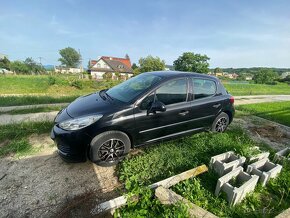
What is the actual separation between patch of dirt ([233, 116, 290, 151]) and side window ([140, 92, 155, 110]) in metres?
3.40

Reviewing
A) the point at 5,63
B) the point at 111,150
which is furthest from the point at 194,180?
the point at 5,63

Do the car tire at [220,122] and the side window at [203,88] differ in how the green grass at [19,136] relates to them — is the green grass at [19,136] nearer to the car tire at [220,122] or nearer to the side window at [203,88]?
the side window at [203,88]

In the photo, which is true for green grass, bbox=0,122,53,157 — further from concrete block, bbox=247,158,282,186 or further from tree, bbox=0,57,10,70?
tree, bbox=0,57,10,70

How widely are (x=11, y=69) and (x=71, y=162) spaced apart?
3506 inches

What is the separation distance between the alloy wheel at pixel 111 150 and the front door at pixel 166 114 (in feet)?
1.24

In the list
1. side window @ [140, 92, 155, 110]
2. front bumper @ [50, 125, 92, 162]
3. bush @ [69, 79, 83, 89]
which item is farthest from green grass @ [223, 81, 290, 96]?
bush @ [69, 79, 83, 89]

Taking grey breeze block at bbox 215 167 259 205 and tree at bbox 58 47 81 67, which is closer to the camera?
grey breeze block at bbox 215 167 259 205

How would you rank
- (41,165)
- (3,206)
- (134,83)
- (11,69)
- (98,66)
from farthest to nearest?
(11,69)
(98,66)
(134,83)
(41,165)
(3,206)

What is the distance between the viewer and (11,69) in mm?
72562

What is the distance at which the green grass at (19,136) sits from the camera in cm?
367

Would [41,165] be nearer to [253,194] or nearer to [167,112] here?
[167,112]

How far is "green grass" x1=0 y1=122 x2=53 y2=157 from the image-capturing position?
367 centimetres

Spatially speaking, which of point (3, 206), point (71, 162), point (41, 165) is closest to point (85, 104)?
point (71, 162)

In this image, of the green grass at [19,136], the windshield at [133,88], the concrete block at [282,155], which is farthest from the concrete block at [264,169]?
the green grass at [19,136]
